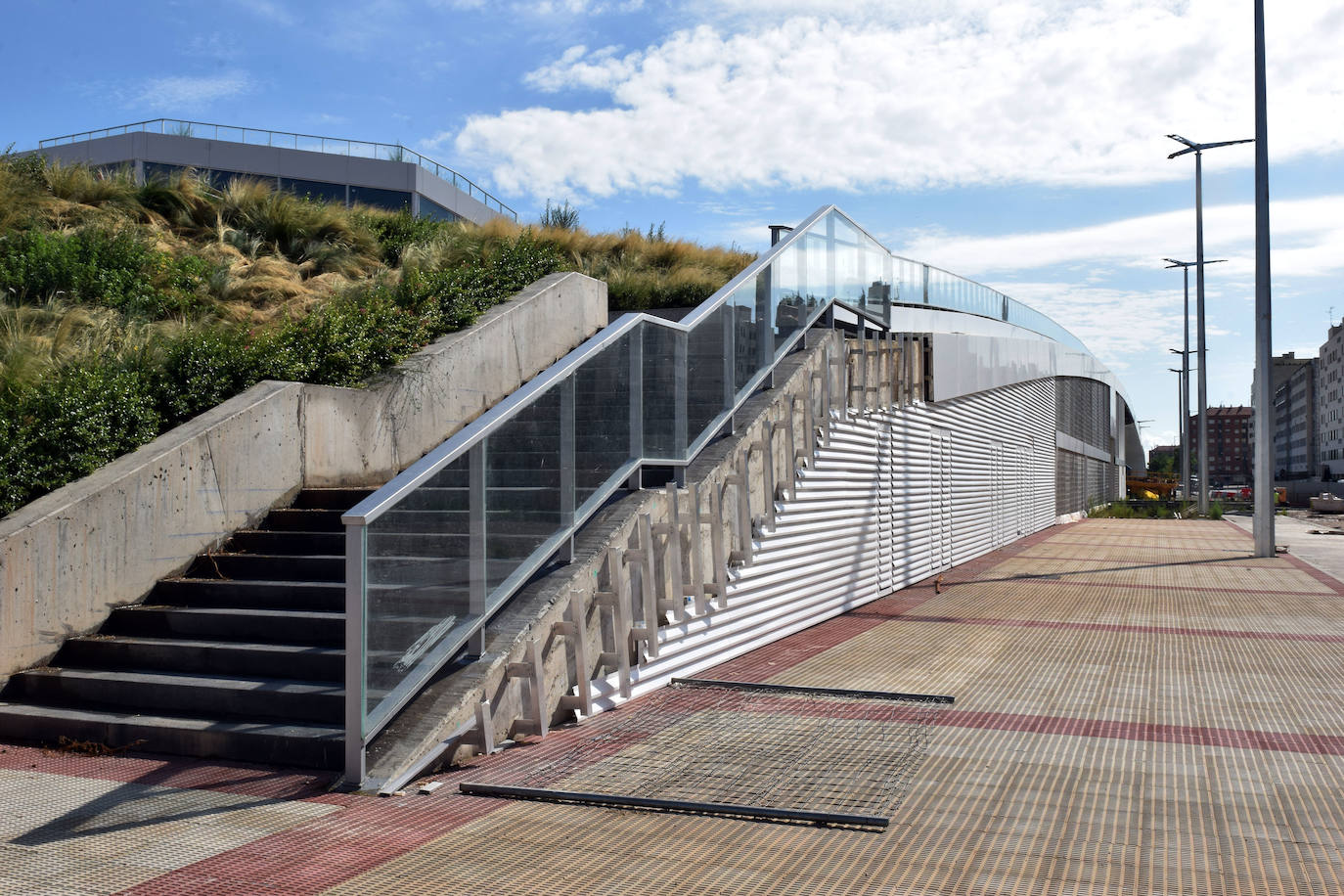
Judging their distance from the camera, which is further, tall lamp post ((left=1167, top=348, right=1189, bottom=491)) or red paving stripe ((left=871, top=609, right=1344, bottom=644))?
tall lamp post ((left=1167, top=348, right=1189, bottom=491))

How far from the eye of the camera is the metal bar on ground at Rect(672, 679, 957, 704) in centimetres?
699

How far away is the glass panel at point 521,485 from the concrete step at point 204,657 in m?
1.06

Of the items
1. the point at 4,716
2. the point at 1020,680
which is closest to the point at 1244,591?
the point at 1020,680

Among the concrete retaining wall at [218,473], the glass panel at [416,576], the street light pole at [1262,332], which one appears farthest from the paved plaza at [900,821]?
the street light pole at [1262,332]

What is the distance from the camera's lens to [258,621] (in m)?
6.59

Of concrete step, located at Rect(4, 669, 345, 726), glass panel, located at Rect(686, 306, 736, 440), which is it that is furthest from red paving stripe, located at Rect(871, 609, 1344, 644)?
concrete step, located at Rect(4, 669, 345, 726)

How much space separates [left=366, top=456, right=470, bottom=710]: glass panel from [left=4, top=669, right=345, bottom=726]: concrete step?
684mm

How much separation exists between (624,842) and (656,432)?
12.8 feet

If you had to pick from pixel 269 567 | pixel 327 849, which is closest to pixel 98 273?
pixel 269 567

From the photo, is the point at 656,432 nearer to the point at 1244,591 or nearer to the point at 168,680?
the point at 168,680

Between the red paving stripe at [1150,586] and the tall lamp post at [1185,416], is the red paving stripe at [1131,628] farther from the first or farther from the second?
the tall lamp post at [1185,416]

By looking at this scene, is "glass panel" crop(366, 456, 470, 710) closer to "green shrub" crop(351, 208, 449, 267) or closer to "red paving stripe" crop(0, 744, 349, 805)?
"red paving stripe" crop(0, 744, 349, 805)

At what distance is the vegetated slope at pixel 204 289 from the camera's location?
7977 millimetres

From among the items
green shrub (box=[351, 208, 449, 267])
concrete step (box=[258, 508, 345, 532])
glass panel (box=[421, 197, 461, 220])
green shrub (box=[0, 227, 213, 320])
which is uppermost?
glass panel (box=[421, 197, 461, 220])
